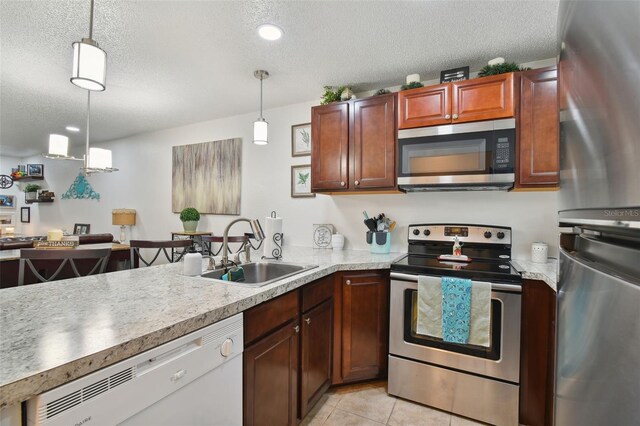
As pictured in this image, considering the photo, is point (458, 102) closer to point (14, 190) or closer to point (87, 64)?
point (87, 64)

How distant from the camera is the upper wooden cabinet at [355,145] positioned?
2.40 meters

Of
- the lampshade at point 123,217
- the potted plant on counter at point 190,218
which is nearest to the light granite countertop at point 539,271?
the potted plant on counter at point 190,218

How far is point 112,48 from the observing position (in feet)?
7.12

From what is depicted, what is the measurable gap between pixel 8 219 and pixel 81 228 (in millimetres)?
3146

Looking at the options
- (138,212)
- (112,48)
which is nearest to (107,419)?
(112,48)

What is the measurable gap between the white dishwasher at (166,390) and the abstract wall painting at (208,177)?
8.67 feet

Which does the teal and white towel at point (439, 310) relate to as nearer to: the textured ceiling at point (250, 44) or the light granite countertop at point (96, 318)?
the light granite countertop at point (96, 318)

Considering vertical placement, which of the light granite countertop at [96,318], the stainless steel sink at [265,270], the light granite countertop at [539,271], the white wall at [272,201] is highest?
the white wall at [272,201]

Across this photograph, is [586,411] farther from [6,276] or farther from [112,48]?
[6,276]

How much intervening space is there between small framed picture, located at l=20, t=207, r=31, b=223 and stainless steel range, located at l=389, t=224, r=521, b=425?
8327 millimetres

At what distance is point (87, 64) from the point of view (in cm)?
145

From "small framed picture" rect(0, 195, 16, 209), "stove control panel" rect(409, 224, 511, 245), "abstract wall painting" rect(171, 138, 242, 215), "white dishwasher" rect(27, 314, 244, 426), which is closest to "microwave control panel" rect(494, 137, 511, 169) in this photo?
"stove control panel" rect(409, 224, 511, 245)

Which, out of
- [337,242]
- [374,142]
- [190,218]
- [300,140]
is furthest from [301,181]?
[190,218]

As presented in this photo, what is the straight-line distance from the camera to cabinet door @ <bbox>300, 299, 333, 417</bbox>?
65.8 inches
